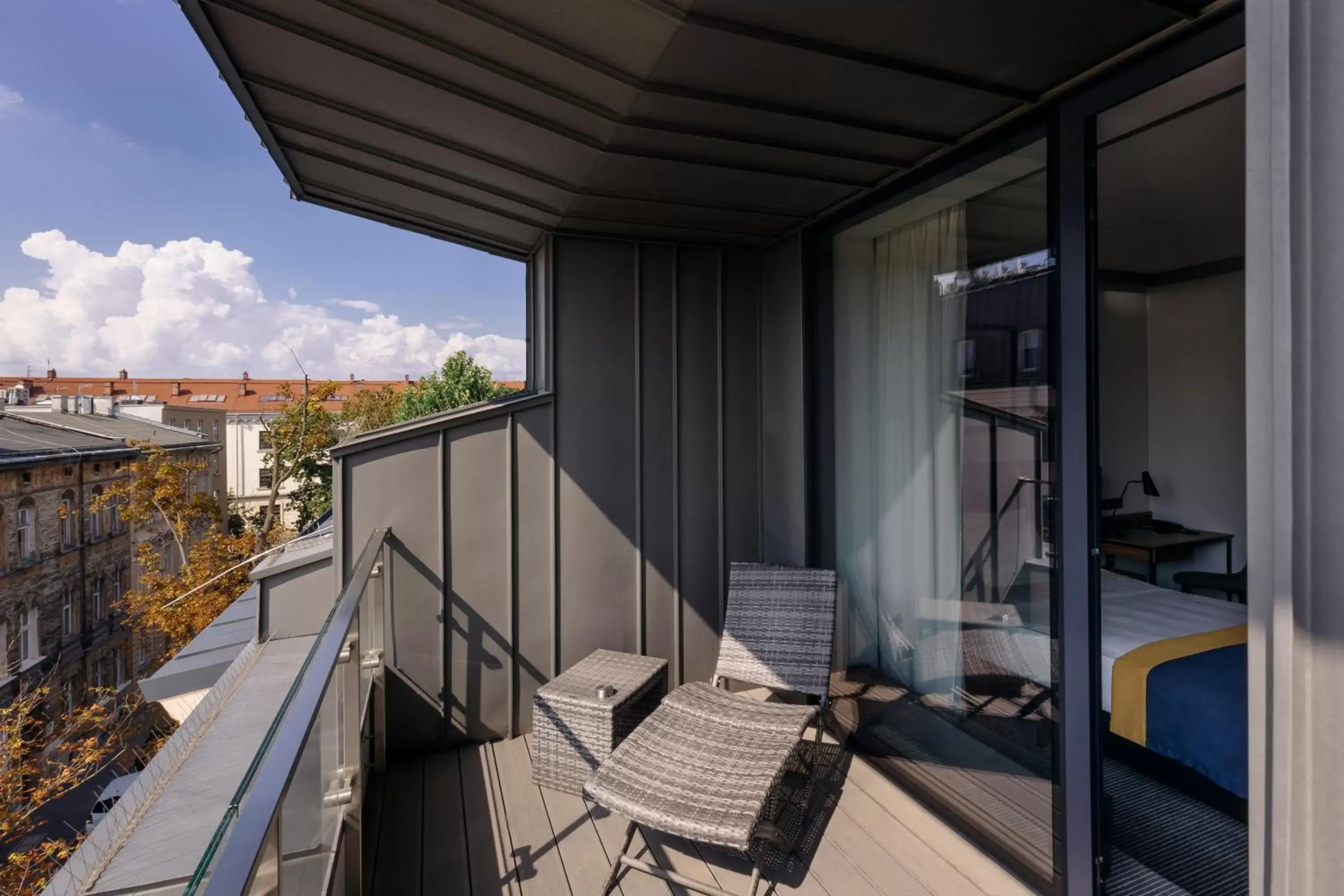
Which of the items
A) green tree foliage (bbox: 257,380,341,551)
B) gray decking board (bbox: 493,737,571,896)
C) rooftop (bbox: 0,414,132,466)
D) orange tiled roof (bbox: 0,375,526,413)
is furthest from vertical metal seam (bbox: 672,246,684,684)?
orange tiled roof (bbox: 0,375,526,413)

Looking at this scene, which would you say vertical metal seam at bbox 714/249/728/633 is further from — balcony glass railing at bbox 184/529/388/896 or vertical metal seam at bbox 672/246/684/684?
balcony glass railing at bbox 184/529/388/896

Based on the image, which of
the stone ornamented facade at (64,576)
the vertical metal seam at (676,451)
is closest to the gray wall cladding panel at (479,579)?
the vertical metal seam at (676,451)

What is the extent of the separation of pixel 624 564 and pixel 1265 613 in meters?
2.86

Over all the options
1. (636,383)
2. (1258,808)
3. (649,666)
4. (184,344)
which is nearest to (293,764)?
(1258,808)

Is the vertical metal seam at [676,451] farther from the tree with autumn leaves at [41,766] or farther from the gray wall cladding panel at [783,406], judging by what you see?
the tree with autumn leaves at [41,766]

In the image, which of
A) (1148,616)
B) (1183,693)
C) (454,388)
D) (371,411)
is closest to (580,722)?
(1183,693)

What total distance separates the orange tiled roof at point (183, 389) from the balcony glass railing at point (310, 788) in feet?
118

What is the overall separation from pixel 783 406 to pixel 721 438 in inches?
15.7

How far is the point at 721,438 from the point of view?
154 inches

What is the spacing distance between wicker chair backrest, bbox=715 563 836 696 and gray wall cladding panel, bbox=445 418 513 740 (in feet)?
3.66

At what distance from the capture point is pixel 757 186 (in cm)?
291

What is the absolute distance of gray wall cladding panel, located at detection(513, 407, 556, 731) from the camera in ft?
11.6

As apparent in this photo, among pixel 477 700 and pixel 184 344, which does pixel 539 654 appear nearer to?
pixel 477 700

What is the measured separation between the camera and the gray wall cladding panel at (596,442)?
3633 mm
